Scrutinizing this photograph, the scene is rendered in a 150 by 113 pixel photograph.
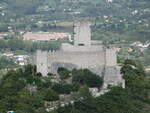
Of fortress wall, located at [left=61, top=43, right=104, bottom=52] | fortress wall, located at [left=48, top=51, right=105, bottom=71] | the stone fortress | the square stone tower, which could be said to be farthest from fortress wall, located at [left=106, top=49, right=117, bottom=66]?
the square stone tower

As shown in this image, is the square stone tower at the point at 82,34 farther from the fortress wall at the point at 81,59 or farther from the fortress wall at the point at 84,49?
the fortress wall at the point at 81,59

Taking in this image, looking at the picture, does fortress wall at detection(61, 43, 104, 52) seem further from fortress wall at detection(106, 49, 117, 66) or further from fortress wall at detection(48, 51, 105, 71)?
fortress wall at detection(106, 49, 117, 66)

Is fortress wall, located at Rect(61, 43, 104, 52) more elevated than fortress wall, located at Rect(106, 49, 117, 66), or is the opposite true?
fortress wall, located at Rect(61, 43, 104, 52)

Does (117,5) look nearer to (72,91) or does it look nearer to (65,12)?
(65,12)

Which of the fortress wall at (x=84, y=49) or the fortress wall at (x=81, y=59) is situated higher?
the fortress wall at (x=84, y=49)

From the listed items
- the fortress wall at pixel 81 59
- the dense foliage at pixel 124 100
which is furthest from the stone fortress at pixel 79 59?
the dense foliage at pixel 124 100

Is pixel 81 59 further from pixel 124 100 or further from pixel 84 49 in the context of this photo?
pixel 124 100

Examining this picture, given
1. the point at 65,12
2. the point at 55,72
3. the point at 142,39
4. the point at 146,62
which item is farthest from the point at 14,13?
the point at 55,72

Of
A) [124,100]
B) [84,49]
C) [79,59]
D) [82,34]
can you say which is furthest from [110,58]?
[124,100]

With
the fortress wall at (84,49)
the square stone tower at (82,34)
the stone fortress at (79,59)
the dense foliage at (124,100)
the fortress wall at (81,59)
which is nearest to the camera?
the dense foliage at (124,100)
